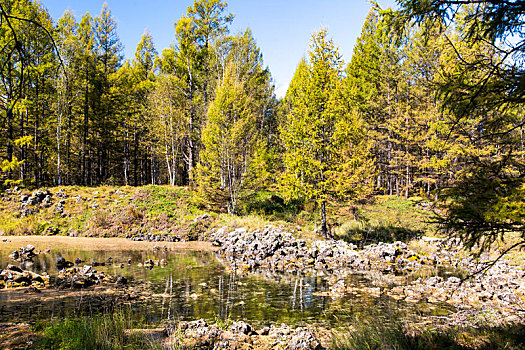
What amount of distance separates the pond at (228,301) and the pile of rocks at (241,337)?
0.64m

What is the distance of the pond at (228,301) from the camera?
7.64 m

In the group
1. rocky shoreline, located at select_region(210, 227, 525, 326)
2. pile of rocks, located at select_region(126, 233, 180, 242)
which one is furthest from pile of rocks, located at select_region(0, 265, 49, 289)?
pile of rocks, located at select_region(126, 233, 180, 242)

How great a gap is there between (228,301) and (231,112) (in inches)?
647

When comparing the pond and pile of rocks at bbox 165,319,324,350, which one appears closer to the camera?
pile of rocks at bbox 165,319,324,350

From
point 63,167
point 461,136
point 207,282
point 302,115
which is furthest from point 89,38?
point 461,136

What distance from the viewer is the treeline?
17.3 meters

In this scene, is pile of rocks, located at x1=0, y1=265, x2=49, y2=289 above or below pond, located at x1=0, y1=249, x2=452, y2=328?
above

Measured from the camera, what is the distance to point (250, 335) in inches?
260

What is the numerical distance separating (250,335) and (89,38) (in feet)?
112

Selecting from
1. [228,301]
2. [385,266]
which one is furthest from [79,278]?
[385,266]

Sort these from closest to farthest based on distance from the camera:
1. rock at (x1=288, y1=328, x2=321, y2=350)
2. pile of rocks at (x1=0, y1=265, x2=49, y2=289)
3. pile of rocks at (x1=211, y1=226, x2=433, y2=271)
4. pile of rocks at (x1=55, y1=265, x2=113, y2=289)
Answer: rock at (x1=288, y1=328, x2=321, y2=350)
pile of rocks at (x1=0, y1=265, x2=49, y2=289)
pile of rocks at (x1=55, y1=265, x2=113, y2=289)
pile of rocks at (x1=211, y1=226, x2=433, y2=271)

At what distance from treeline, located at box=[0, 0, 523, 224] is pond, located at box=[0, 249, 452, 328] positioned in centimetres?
669

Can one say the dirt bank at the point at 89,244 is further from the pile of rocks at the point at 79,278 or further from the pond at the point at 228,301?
the pile of rocks at the point at 79,278

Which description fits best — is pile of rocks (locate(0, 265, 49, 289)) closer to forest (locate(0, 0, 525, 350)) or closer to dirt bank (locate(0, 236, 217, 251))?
forest (locate(0, 0, 525, 350))
